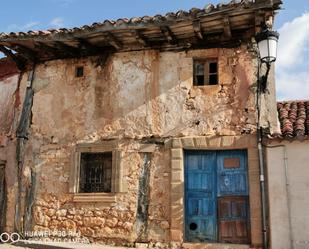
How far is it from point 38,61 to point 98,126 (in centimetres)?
241

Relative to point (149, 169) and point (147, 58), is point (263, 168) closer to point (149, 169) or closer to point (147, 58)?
point (149, 169)

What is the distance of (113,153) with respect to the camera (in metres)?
9.06

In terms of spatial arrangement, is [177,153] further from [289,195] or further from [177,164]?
[289,195]

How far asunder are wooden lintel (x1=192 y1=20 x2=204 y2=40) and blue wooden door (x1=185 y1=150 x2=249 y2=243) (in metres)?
2.50

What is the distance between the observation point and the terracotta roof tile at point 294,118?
7.94 m

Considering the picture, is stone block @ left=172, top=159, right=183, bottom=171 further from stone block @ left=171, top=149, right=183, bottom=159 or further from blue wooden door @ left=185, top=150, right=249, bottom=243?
blue wooden door @ left=185, top=150, right=249, bottom=243

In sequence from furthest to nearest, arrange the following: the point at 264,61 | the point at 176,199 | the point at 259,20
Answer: the point at 176,199
the point at 259,20
the point at 264,61

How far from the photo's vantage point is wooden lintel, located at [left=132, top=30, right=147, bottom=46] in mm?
8785

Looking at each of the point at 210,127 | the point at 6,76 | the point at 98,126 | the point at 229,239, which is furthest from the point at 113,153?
the point at 6,76

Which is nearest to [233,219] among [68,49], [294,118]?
[294,118]

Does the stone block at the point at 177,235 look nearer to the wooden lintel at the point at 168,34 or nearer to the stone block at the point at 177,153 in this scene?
the stone block at the point at 177,153

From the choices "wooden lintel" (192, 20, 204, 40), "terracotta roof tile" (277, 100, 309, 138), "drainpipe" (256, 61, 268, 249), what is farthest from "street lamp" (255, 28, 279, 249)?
"wooden lintel" (192, 20, 204, 40)

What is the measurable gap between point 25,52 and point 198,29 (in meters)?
Answer: 4.23

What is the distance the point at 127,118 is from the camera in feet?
30.1
